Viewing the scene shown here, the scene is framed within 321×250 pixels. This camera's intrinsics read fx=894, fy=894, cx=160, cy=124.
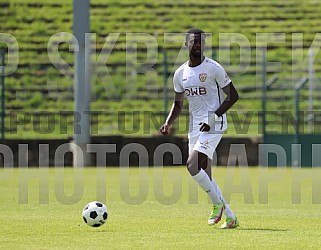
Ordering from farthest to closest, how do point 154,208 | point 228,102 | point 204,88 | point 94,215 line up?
point 154,208 → point 204,88 → point 228,102 → point 94,215

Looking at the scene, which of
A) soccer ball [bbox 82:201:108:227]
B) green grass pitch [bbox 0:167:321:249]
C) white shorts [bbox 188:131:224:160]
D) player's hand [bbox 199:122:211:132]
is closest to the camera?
green grass pitch [bbox 0:167:321:249]

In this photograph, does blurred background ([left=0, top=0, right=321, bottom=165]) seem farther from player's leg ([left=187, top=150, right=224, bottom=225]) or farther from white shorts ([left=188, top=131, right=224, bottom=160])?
player's leg ([left=187, top=150, right=224, bottom=225])

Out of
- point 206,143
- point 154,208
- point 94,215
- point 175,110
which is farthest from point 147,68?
point 94,215

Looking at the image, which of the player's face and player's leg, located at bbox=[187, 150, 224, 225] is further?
player's leg, located at bbox=[187, 150, 224, 225]

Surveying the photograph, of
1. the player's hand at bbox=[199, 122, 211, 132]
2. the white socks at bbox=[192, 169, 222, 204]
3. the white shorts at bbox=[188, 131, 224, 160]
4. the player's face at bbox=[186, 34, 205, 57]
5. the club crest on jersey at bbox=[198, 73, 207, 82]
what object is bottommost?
the white socks at bbox=[192, 169, 222, 204]

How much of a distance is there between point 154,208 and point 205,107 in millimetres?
2921

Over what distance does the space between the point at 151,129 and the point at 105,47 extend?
5.73 meters

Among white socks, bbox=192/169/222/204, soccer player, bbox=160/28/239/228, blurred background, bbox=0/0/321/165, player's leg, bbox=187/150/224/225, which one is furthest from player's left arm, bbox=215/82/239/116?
blurred background, bbox=0/0/321/165

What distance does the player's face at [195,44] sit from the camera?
A: 10.6 metres

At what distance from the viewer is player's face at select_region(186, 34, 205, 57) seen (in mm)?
10594

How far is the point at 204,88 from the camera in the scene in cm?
1098

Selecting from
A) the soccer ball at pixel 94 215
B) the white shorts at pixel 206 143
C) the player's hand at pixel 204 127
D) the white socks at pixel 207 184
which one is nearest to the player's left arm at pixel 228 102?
the player's hand at pixel 204 127

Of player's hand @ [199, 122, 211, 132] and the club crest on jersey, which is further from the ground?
the club crest on jersey

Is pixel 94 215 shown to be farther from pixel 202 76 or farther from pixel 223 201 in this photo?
pixel 202 76
